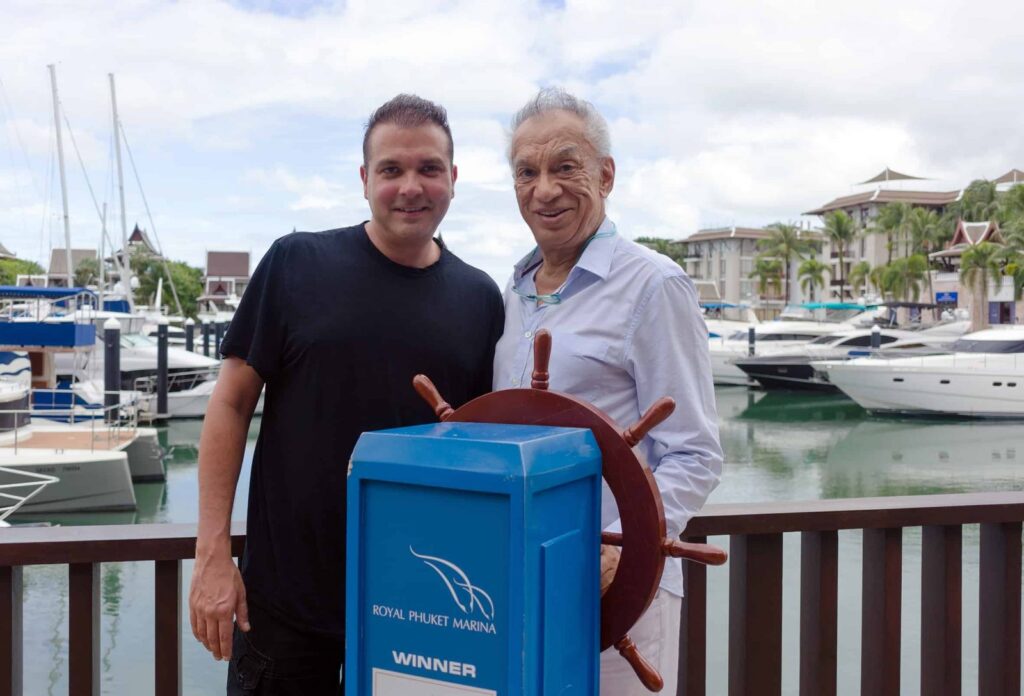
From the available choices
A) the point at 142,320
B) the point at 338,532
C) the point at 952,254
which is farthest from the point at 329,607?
the point at 952,254

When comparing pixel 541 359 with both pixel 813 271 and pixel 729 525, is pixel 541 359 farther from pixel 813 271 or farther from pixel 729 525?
pixel 813 271

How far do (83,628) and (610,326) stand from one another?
4.23ft

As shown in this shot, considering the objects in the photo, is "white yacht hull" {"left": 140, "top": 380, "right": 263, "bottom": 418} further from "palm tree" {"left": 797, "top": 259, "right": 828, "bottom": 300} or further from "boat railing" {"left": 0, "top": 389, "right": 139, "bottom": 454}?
"palm tree" {"left": 797, "top": 259, "right": 828, "bottom": 300}

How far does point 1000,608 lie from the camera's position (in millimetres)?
2518

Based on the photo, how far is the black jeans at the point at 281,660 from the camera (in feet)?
5.93

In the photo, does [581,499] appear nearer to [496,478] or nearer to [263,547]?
[496,478]

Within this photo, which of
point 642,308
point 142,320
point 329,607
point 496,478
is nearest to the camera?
point 496,478

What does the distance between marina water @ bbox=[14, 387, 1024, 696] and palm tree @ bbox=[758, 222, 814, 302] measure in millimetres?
31260

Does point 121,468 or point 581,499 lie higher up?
point 581,499

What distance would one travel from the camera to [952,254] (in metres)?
47.6

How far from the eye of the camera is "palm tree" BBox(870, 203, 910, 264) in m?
54.6

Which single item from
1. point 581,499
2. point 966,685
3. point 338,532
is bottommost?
point 966,685

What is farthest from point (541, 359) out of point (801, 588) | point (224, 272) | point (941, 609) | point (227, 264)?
point (227, 264)

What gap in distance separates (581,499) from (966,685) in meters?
6.67
